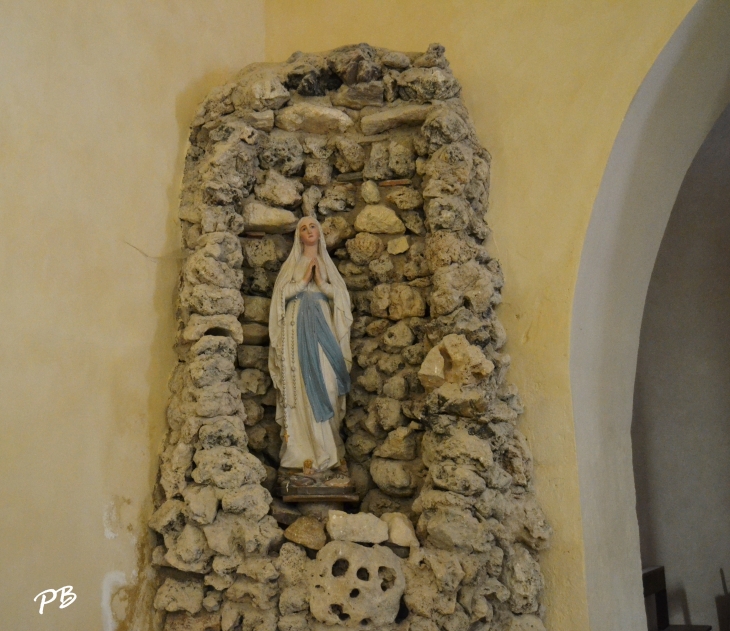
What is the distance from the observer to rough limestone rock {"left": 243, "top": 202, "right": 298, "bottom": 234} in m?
3.30

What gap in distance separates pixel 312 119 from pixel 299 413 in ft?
4.68

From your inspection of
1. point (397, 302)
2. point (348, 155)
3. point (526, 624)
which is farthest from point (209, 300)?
point (526, 624)

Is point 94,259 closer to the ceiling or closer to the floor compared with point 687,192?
Result: closer to the floor

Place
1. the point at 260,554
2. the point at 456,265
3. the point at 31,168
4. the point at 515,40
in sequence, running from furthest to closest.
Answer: the point at 515,40
the point at 456,265
the point at 260,554
the point at 31,168

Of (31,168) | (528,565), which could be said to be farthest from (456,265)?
(31,168)

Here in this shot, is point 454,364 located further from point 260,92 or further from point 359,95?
point 260,92

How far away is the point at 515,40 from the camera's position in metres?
3.26

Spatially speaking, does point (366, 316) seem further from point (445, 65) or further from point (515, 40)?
point (515, 40)

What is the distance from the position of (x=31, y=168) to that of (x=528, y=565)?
2.44m

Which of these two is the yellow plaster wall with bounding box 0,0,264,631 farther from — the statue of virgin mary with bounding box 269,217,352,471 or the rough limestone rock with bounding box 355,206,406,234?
the rough limestone rock with bounding box 355,206,406,234

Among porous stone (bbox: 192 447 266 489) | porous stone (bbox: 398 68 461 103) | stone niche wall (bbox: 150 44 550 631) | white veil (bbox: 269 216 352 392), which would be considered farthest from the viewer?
porous stone (bbox: 398 68 461 103)

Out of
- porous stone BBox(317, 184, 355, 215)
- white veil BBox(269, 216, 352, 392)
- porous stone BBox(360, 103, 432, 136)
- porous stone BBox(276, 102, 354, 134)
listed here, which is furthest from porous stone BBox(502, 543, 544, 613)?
porous stone BBox(276, 102, 354, 134)

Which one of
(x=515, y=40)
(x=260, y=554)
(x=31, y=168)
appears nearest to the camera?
(x=31, y=168)

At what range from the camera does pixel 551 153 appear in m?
3.09
